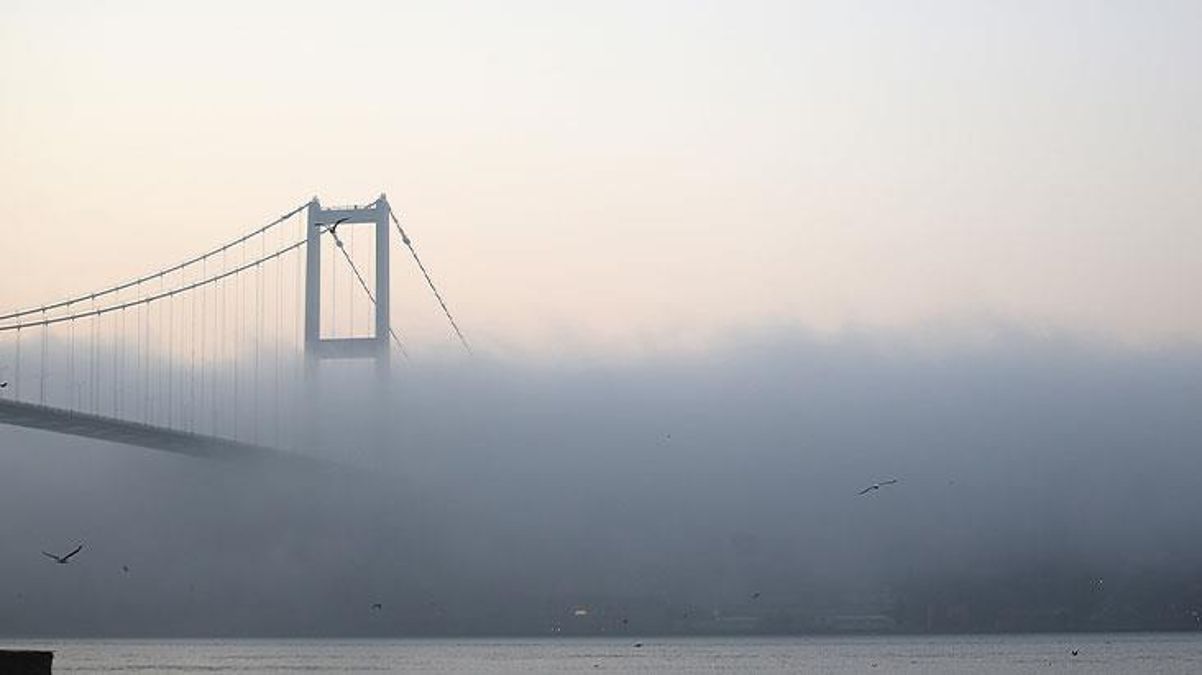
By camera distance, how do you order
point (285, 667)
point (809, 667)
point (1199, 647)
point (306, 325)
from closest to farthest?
point (306, 325)
point (809, 667)
point (285, 667)
point (1199, 647)

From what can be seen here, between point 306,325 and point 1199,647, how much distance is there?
54771 mm

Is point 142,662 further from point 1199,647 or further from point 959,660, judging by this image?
point 1199,647

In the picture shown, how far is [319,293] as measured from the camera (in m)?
77.3

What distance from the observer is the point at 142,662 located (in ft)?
342

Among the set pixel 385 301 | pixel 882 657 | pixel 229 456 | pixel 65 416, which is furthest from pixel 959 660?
pixel 65 416

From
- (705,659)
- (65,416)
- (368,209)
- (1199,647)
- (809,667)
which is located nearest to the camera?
(65,416)

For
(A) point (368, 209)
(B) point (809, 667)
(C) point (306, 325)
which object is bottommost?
(B) point (809, 667)

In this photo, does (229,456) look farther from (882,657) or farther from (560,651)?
(560,651)

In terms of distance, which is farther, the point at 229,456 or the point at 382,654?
the point at 382,654

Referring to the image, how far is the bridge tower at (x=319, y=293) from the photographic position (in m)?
72.6

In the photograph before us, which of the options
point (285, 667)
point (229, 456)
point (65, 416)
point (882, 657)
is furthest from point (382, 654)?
point (65, 416)

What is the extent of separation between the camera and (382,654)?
11075cm

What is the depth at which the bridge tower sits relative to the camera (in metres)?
72.6

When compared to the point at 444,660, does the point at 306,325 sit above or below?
above
